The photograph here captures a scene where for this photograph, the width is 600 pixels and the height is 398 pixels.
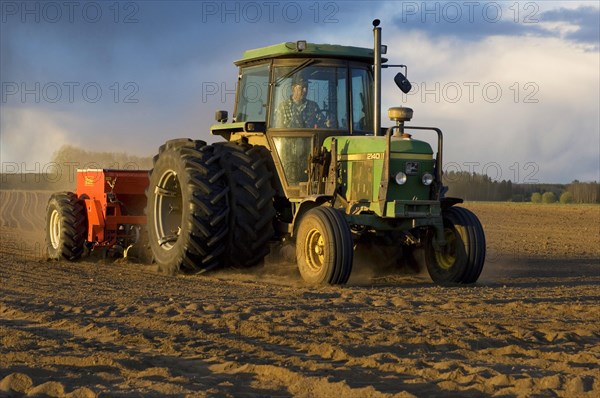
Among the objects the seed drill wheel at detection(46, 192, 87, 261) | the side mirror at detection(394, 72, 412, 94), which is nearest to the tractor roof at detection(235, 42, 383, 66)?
the side mirror at detection(394, 72, 412, 94)

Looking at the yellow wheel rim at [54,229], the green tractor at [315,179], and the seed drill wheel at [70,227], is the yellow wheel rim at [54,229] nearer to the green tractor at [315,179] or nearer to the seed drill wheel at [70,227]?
the seed drill wheel at [70,227]

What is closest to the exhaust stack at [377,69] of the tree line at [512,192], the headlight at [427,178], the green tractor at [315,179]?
the green tractor at [315,179]

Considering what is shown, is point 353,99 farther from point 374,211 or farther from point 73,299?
point 73,299

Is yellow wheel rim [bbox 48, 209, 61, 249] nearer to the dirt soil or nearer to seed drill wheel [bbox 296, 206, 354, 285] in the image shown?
the dirt soil

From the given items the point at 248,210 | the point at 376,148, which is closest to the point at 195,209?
the point at 248,210

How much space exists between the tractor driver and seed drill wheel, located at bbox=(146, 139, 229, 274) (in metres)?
1.01

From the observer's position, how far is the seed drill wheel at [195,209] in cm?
1059

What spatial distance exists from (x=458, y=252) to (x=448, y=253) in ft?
1.15

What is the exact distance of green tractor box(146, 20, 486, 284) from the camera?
33.8 feet

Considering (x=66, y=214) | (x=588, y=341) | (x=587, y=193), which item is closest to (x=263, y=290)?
(x=588, y=341)

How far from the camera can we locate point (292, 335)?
260 inches

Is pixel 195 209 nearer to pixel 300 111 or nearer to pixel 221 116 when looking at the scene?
pixel 300 111

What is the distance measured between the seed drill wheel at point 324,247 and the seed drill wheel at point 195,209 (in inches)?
41.3

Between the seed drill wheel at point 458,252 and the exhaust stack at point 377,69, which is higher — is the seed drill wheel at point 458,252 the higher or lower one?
the lower one
